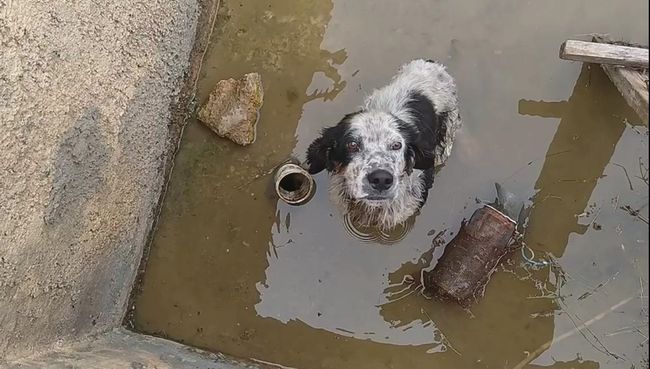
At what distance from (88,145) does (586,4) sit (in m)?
2.98

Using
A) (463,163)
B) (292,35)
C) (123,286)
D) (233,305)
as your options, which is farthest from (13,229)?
(463,163)

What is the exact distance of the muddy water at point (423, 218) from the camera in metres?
3.98

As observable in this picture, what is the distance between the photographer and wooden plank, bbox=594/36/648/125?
3.24 m

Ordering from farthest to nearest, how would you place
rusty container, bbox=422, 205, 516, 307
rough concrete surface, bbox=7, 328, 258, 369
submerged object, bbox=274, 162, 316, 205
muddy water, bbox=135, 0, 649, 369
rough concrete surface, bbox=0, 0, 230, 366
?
muddy water, bbox=135, 0, 649, 369
submerged object, bbox=274, 162, 316, 205
rusty container, bbox=422, 205, 516, 307
rough concrete surface, bbox=7, 328, 258, 369
rough concrete surface, bbox=0, 0, 230, 366

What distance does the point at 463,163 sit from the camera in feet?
13.3

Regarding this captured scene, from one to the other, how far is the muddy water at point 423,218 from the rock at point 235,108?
3.6 inches

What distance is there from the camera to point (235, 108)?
401 cm

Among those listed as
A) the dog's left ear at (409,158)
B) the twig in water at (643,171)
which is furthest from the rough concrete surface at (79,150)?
the twig in water at (643,171)

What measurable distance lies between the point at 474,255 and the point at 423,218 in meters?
0.43

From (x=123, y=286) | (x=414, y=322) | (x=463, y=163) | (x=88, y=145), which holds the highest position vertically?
(x=463, y=163)

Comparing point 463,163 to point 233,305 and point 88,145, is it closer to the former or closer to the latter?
point 233,305

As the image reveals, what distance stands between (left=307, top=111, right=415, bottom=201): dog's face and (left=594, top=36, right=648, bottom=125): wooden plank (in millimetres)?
1120

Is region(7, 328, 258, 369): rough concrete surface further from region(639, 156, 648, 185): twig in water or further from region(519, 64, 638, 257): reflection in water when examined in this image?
region(639, 156, 648, 185): twig in water

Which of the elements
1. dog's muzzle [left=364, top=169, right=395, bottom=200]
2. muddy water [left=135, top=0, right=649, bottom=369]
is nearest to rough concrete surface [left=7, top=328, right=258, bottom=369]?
muddy water [left=135, top=0, right=649, bottom=369]
